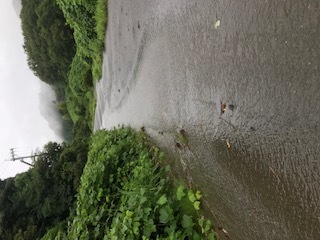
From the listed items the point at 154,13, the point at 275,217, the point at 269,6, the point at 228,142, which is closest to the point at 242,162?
the point at 228,142

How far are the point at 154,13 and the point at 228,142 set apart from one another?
2905 mm

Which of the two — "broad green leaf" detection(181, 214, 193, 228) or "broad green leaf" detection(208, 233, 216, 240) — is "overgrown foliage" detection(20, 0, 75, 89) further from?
"broad green leaf" detection(208, 233, 216, 240)

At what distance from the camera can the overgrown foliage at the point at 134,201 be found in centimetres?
476

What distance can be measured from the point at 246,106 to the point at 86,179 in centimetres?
482

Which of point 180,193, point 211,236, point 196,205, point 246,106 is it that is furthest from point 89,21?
point 246,106

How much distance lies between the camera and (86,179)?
7754 mm

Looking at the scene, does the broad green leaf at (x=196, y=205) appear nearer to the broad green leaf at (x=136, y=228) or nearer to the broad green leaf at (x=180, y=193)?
the broad green leaf at (x=180, y=193)

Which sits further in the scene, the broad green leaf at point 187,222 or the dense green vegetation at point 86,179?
the dense green vegetation at point 86,179

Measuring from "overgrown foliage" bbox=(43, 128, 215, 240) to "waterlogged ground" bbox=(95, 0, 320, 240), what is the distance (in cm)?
31

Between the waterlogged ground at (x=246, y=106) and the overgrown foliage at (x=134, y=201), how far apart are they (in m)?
0.31

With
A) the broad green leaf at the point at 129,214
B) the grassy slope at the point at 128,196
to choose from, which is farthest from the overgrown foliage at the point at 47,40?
the broad green leaf at the point at 129,214

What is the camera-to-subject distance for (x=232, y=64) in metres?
3.81

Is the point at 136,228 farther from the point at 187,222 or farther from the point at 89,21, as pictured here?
the point at 89,21

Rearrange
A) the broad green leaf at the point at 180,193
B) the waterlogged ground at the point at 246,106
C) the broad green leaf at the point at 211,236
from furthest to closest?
1. the broad green leaf at the point at 180,193
2. the broad green leaf at the point at 211,236
3. the waterlogged ground at the point at 246,106
